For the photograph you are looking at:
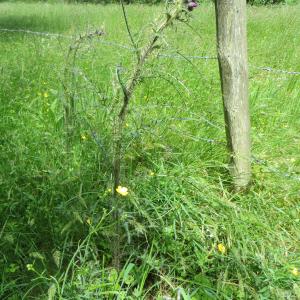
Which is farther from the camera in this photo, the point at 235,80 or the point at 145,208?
the point at 235,80

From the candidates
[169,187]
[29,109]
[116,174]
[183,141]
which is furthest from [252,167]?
[29,109]

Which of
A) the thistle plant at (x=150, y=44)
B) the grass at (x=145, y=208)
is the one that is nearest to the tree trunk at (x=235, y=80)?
the grass at (x=145, y=208)

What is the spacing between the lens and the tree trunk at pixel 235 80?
178 cm

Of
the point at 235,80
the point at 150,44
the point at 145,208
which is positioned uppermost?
the point at 150,44

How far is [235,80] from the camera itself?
1901mm

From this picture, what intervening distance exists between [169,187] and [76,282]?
2.25 feet

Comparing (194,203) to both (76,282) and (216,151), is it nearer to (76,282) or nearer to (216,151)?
(216,151)

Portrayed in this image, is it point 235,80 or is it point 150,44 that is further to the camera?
point 235,80

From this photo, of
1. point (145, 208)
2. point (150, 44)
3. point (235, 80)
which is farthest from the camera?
point (235, 80)

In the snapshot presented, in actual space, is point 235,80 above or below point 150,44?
below

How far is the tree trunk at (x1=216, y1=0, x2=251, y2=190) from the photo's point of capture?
1776mm

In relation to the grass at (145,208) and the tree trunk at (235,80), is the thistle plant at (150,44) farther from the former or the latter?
the tree trunk at (235,80)

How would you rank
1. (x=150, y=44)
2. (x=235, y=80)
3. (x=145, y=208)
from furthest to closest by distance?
(x=235, y=80)
(x=145, y=208)
(x=150, y=44)

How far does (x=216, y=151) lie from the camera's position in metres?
2.24
